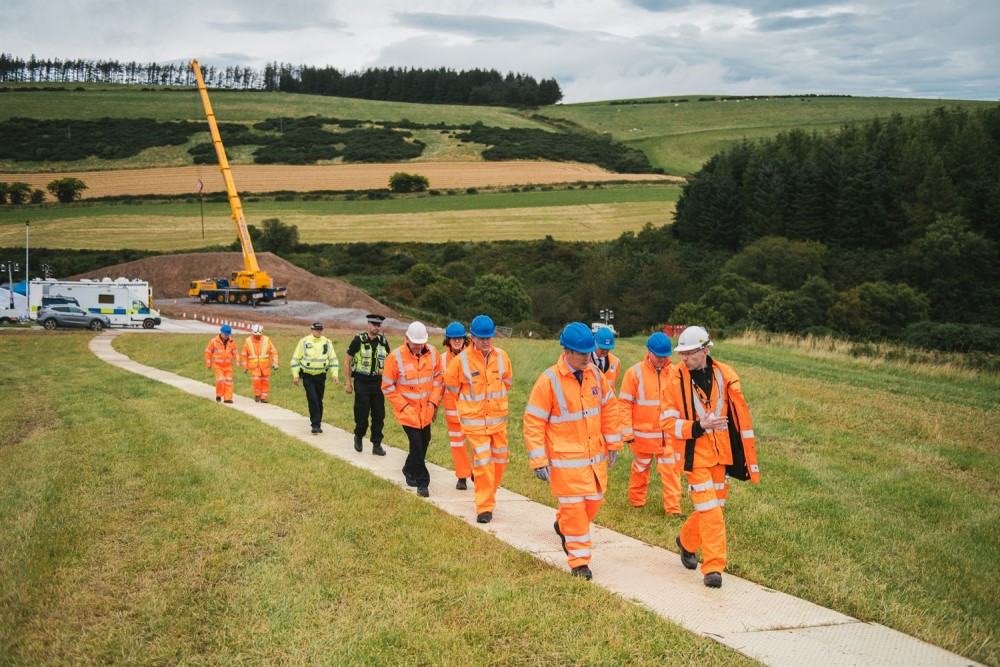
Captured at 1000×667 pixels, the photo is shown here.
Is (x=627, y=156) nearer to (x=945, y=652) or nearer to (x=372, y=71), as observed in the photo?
(x=372, y=71)

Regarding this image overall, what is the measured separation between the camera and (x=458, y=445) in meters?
10.5

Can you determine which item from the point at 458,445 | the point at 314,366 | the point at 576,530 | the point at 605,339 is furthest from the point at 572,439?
the point at 314,366

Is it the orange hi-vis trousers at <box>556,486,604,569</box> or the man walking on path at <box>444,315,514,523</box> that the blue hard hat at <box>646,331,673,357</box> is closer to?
the man walking on path at <box>444,315,514,523</box>

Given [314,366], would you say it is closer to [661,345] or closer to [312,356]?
[312,356]

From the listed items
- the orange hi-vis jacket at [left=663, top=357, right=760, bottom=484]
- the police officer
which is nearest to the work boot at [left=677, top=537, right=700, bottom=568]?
the orange hi-vis jacket at [left=663, top=357, right=760, bottom=484]

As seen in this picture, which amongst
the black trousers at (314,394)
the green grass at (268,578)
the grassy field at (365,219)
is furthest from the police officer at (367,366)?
the grassy field at (365,219)

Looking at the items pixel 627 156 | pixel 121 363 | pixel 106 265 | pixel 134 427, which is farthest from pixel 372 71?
pixel 134 427

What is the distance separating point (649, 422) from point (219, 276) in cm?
5927

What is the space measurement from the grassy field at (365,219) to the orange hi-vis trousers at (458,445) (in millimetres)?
68374

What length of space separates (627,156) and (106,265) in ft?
232

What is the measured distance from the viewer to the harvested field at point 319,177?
90.5 m

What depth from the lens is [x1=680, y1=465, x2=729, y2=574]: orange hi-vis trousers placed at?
23.2 feet

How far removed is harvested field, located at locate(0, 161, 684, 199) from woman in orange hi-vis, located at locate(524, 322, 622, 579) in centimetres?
8911

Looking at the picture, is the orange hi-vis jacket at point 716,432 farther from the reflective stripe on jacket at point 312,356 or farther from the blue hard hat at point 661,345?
the reflective stripe on jacket at point 312,356
